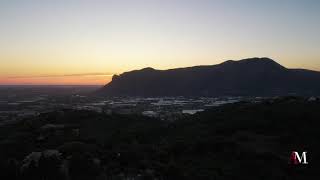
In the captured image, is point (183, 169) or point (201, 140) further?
point (201, 140)

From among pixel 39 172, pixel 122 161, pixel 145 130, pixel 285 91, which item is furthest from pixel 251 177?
pixel 285 91

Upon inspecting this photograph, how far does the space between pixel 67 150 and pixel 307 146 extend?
18105 mm

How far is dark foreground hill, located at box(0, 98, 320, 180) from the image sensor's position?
2381 centimetres

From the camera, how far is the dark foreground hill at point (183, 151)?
78.1ft

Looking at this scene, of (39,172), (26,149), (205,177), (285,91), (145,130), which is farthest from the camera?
(285,91)

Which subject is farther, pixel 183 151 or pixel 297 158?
pixel 183 151

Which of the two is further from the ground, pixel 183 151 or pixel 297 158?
pixel 297 158

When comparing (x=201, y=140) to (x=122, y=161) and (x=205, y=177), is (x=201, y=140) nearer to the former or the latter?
(x=122, y=161)

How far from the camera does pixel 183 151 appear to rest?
33.6 metres

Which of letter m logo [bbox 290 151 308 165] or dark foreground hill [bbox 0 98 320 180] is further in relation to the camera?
letter m logo [bbox 290 151 308 165]

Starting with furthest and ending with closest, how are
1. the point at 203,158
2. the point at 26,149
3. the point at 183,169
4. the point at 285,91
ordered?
1. the point at 285,91
2. the point at 26,149
3. the point at 203,158
4. the point at 183,169

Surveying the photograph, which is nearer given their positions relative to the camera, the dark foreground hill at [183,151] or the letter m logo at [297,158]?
the dark foreground hill at [183,151]

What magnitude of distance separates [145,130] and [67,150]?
18.3 meters

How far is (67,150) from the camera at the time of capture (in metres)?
31.2
